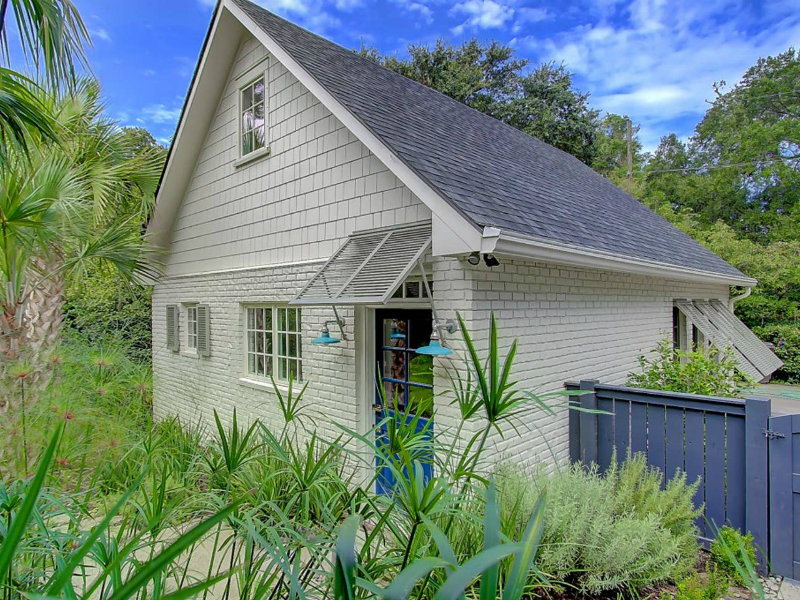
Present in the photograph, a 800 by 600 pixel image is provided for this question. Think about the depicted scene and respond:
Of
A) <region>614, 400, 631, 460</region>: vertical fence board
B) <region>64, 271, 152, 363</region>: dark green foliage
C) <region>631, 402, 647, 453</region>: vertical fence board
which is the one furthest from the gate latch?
<region>64, 271, 152, 363</region>: dark green foliage

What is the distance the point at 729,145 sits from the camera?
2673 centimetres

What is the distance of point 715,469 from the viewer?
182 inches

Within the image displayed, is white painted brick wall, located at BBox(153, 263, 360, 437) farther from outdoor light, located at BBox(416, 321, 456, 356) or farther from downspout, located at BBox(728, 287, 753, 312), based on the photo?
downspout, located at BBox(728, 287, 753, 312)

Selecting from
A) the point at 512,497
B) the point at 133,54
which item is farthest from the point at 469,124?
the point at 133,54

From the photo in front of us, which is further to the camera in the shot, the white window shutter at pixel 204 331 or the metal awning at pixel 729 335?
the metal awning at pixel 729 335

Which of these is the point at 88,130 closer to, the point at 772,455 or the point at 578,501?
the point at 578,501

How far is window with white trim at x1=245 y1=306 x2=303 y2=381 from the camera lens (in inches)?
265

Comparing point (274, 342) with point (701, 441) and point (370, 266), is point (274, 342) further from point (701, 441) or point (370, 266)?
point (701, 441)

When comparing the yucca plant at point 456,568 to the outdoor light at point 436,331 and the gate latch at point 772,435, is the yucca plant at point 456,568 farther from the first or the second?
the gate latch at point 772,435

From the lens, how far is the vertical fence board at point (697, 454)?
185 inches

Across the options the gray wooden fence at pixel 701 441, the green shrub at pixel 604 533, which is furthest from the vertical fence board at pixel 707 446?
the green shrub at pixel 604 533

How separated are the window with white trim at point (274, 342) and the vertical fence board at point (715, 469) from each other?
4.88m

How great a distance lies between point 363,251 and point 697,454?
161 inches

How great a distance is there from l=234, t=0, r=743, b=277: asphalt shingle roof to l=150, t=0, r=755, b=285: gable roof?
0.02 meters
